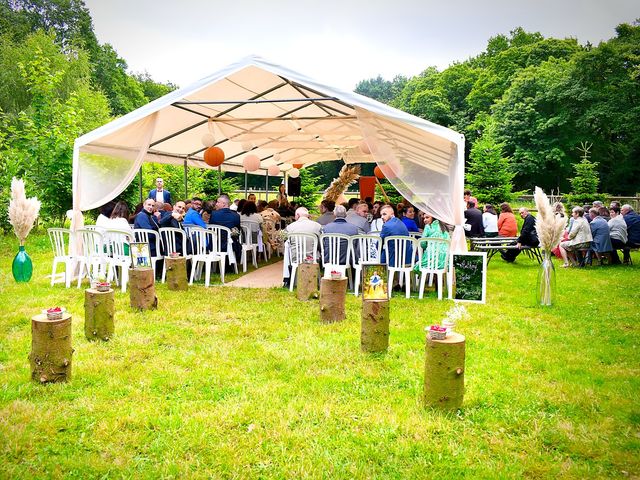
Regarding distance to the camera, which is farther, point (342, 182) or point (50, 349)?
point (342, 182)

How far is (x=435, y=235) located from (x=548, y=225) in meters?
1.43

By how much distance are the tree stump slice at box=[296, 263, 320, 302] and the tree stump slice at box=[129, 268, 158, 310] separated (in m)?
1.77

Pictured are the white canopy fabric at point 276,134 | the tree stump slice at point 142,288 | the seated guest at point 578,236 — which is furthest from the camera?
the seated guest at point 578,236

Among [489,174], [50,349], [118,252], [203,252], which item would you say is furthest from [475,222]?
[489,174]

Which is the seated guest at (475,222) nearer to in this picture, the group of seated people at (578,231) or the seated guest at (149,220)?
the group of seated people at (578,231)

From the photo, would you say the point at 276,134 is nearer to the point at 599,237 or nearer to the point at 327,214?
the point at 327,214

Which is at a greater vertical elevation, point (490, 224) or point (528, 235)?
point (490, 224)

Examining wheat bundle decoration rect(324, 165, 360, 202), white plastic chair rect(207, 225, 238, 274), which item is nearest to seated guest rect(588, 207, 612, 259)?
wheat bundle decoration rect(324, 165, 360, 202)

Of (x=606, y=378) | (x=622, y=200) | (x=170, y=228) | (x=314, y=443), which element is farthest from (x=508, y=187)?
(x=314, y=443)

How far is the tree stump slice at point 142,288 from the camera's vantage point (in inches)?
227

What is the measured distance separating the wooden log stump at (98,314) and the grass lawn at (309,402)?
0.11m

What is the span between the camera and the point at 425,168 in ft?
23.5

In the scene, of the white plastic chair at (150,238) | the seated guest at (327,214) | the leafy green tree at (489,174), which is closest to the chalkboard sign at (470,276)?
the seated guest at (327,214)

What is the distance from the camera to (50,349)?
144 inches
